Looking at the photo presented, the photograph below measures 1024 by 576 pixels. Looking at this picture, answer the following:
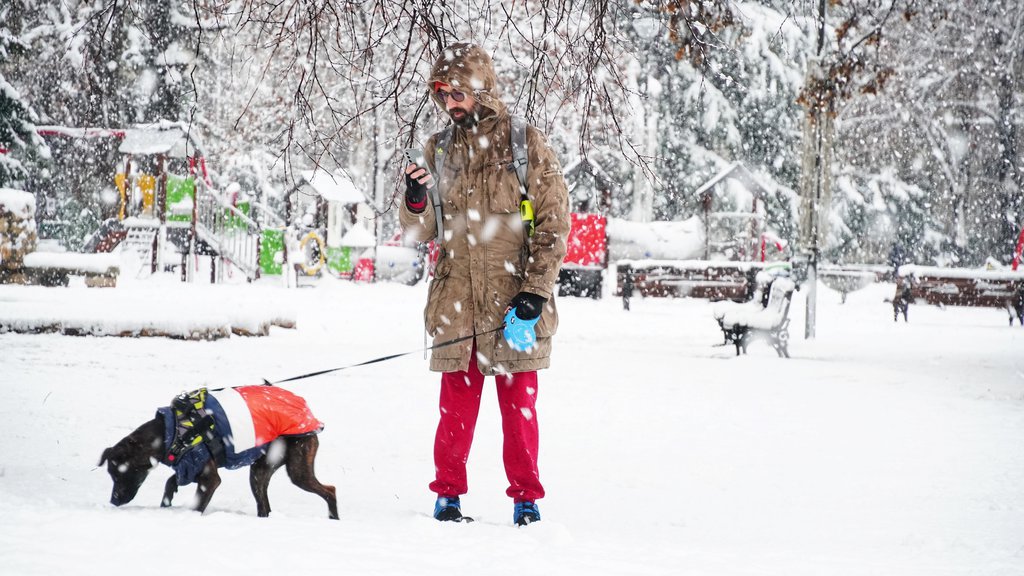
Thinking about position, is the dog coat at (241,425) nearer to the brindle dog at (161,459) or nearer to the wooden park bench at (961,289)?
the brindle dog at (161,459)

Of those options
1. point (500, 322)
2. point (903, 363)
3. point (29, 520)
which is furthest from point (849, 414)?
point (29, 520)

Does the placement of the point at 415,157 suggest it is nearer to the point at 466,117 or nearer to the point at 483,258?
the point at 466,117

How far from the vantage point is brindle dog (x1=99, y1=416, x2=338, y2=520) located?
11.7ft

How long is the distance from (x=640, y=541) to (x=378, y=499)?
4.61ft

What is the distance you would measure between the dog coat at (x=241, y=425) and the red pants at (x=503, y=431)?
595mm

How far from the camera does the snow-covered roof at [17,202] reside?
50.1 feet

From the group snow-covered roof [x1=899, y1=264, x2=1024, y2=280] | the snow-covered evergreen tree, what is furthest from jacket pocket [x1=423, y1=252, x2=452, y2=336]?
snow-covered roof [x1=899, y1=264, x2=1024, y2=280]

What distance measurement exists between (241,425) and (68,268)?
1457 centimetres

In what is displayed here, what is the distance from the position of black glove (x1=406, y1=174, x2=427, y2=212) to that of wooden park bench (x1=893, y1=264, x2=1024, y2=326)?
1506cm

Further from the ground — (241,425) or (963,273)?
(963,273)

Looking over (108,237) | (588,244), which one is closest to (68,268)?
(108,237)

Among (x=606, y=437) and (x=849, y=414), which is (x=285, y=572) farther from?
(x=849, y=414)

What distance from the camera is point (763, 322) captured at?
11.2 metres

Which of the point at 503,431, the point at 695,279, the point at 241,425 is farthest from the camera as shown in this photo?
the point at 695,279
